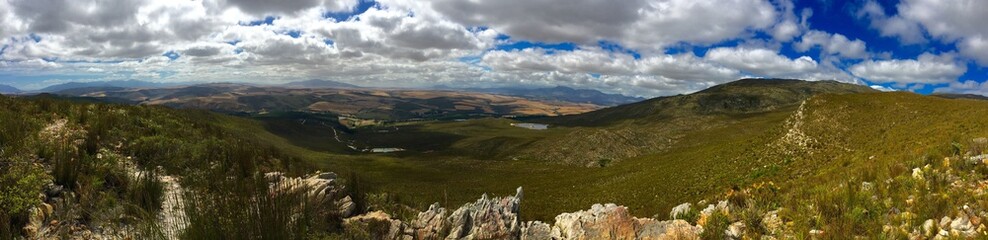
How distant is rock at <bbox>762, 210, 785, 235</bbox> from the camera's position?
399 inches

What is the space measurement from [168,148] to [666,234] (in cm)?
1678

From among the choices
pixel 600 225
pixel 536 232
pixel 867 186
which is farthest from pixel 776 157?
pixel 536 232

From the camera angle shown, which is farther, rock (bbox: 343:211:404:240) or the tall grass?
rock (bbox: 343:211:404:240)

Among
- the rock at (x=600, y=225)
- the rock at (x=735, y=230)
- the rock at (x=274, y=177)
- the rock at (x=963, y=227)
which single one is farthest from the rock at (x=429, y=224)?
the rock at (x=963, y=227)

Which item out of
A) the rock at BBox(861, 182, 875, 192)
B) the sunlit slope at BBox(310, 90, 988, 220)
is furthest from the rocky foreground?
the sunlit slope at BBox(310, 90, 988, 220)

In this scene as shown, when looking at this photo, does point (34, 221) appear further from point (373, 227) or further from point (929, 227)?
point (929, 227)

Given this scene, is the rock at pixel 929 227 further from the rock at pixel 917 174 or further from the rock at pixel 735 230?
the rock at pixel 917 174

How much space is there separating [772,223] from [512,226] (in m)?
6.66

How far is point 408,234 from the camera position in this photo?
10891 millimetres

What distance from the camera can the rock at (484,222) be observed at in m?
11.8

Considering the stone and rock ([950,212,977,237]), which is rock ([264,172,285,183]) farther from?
rock ([950,212,977,237])

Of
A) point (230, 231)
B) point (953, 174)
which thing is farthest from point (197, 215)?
point (953, 174)

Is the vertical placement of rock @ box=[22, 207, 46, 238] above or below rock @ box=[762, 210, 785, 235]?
above

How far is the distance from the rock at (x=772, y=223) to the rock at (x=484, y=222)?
6301 millimetres
